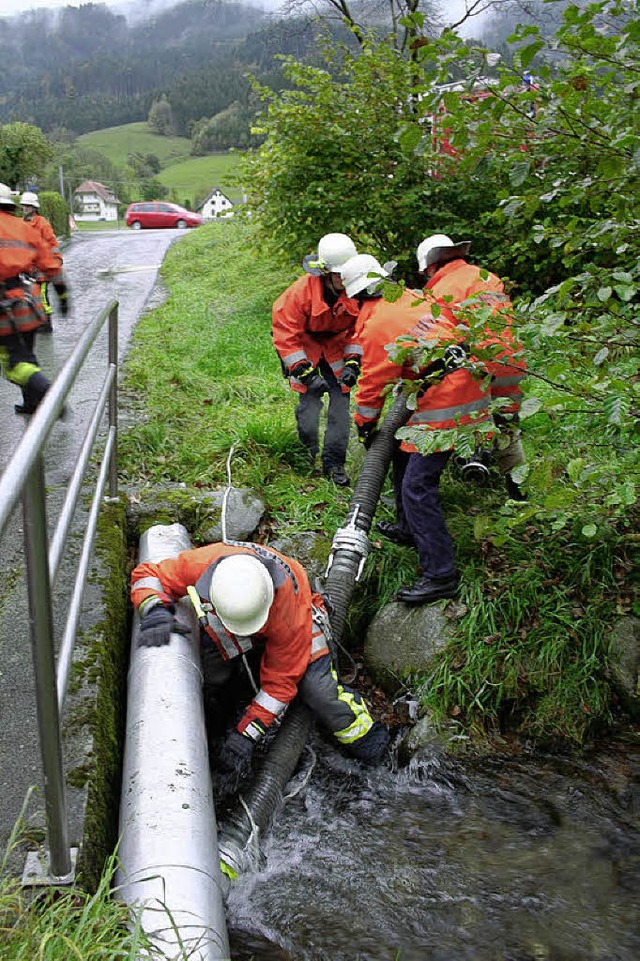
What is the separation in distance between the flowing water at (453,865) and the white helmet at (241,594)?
0.97 metres

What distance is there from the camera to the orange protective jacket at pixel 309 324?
503cm

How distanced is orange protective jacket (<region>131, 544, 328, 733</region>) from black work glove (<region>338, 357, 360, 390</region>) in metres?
1.89

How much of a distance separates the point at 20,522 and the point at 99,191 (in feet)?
223

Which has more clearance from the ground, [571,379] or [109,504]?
[571,379]

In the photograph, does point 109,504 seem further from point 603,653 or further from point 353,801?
point 603,653

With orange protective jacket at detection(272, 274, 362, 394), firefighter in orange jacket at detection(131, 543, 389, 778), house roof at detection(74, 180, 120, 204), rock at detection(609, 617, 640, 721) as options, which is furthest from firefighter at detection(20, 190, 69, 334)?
house roof at detection(74, 180, 120, 204)

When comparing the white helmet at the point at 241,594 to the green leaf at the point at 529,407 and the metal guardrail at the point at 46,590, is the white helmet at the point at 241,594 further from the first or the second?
the green leaf at the point at 529,407

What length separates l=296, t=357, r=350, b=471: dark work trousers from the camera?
5.33 m

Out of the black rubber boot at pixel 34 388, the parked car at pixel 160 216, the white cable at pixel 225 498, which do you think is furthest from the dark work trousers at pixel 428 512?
the parked car at pixel 160 216

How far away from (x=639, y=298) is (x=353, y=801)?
3396 millimetres

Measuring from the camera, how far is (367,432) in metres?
4.51

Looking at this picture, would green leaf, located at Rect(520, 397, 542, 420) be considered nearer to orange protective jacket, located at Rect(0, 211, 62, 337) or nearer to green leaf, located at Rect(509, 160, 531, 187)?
green leaf, located at Rect(509, 160, 531, 187)

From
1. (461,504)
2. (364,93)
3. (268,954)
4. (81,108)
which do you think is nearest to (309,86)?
(364,93)

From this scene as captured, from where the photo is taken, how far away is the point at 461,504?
496cm
